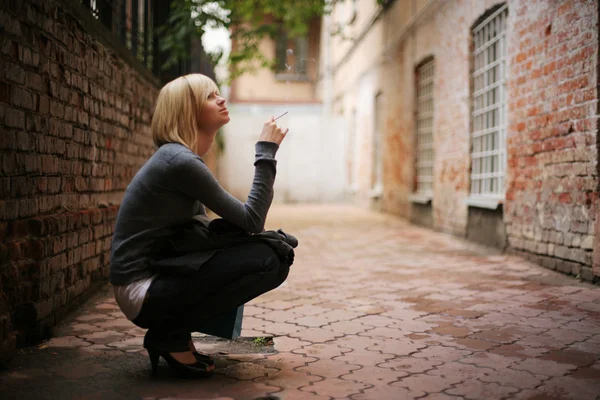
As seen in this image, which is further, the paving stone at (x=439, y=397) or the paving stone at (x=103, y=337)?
the paving stone at (x=103, y=337)

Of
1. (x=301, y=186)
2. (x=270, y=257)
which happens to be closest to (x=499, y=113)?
(x=270, y=257)

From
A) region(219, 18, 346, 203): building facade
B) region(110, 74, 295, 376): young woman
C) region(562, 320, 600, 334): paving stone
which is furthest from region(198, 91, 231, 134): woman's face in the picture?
region(219, 18, 346, 203): building facade

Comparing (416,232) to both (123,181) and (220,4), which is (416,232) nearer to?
(220,4)

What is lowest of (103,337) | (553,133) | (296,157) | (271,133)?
(103,337)

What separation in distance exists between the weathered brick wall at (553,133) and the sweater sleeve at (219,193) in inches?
155

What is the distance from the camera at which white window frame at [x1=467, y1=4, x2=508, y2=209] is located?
27.8ft

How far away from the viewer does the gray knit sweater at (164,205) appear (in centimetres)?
292

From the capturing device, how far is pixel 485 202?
8.59 m

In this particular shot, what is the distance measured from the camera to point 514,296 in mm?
5332

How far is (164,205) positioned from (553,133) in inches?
194

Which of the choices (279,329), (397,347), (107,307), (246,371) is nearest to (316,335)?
(279,329)

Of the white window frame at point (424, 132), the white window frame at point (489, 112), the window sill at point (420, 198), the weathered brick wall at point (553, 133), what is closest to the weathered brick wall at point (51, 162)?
the weathered brick wall at point (553, 133)

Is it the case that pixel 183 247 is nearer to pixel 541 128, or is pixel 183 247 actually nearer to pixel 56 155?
pixel 56 155

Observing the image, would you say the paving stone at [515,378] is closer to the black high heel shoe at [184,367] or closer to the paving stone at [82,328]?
the black high heel shoe at [184,367]
